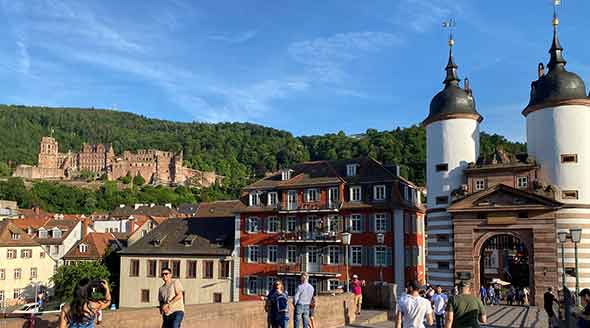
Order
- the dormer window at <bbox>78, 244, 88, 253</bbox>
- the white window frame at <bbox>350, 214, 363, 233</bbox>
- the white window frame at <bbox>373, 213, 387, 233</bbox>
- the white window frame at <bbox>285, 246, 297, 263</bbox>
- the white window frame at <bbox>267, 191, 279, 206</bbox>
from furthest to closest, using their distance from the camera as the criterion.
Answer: the dormer window at <bbox>78, 244, 88, 253</bbox> → the white window frame at <bbox>267, 191, 279, 206</bbox> → the white window frame at <bbox>285, 246, 297, 263</bbox> → the white window frame at <bbox>350, 214, 363, 233</bbox> → the white window frame at <bbox>373, 213, 387, 233</bbox>

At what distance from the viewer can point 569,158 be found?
34125mm

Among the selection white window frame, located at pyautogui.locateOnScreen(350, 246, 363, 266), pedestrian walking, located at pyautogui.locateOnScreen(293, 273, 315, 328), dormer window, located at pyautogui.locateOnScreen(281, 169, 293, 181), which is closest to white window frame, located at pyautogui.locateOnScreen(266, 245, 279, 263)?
dormer window, located at pyautogui.locateOnScreen(281, 169, 293, 181)

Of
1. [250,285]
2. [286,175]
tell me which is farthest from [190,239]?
[286,175]

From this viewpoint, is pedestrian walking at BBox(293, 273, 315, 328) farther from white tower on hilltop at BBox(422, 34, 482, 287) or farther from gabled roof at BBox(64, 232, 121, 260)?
gabled roof at BBox(64, 232, 121, 260)

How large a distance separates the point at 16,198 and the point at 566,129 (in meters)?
139

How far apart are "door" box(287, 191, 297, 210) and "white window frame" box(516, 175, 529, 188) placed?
18063 millimetres

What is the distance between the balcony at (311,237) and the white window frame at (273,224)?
0.85 meters

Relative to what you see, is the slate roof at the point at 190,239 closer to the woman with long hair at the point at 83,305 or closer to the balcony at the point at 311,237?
the balcony at the point at 311,237

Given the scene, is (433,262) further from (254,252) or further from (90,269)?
(90,269)

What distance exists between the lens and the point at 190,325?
13148 mm

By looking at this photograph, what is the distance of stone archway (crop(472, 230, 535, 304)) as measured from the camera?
33.6 metres

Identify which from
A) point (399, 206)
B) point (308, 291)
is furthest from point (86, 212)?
point (308, 291)

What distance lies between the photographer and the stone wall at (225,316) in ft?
36.5

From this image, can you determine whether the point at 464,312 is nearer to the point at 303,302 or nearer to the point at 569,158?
the point at 303,302
